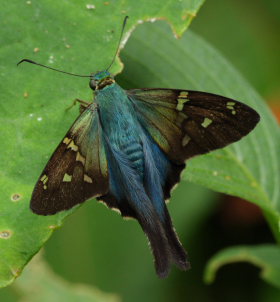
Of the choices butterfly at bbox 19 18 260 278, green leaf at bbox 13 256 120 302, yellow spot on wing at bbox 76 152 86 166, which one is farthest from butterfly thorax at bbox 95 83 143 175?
green leaf at bbox 13 256 120 302

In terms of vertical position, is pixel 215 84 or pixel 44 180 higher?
pixel 215 84

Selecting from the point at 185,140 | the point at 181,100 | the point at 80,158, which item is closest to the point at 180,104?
the point at 181,100

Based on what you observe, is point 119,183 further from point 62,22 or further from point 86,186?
point 62,22

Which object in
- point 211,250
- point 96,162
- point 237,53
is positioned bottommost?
point 211,250

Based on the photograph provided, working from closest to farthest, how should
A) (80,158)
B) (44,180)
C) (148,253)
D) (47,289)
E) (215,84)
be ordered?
(44,180) < (80,158) < (215,84) < (47,289) < (148,253)

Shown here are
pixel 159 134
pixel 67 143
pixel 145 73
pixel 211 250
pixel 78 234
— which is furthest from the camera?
pixel 211 250

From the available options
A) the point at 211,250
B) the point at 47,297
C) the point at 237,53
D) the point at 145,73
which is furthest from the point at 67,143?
the point at 237,53

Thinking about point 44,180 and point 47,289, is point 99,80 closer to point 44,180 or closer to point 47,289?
point 44,180
